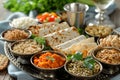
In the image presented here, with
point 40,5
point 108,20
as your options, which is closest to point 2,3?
point 40,5

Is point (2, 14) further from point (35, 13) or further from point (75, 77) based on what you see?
point (75, 77)

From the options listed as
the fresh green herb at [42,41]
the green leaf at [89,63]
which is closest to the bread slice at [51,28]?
the fresh green herb at [42,41]

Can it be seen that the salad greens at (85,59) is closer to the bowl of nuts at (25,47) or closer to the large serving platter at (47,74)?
the large serving platter at (47,74)

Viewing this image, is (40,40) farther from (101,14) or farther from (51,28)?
(101,14)

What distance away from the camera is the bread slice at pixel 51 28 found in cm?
392

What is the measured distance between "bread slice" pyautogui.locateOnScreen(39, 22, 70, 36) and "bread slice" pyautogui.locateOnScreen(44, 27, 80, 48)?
0.17m

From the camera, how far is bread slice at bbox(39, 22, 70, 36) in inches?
154

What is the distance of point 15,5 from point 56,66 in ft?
6.97

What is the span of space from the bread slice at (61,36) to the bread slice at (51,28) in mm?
169

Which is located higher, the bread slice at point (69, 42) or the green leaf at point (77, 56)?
the green leaf at point (77, 56)

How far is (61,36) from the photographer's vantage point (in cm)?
377

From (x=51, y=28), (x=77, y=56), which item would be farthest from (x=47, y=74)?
Result: (x=51, y=28)

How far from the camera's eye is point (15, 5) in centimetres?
501

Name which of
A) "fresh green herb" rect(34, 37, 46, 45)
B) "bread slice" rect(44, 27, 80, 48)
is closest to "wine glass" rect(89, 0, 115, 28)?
"bread slice" rect(44, 27, 80, 48)
